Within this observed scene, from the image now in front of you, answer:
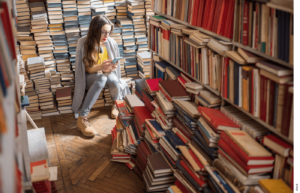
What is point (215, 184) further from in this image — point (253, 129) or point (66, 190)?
point (66, 190)

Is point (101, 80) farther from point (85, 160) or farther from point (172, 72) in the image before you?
point (172, 72)

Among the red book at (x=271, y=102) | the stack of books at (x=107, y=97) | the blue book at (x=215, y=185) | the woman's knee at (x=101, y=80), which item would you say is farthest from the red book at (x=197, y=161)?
the stack of books at (x=107, y=97)

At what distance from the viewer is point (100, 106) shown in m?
4.64

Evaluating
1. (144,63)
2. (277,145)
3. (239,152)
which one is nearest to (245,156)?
(239,152)

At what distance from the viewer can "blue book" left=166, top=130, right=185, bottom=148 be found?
2.50m

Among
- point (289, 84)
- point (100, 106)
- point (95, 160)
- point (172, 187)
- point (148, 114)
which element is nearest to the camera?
point (289, 84)

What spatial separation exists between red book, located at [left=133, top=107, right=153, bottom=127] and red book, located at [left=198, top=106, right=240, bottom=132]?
909 millimetres

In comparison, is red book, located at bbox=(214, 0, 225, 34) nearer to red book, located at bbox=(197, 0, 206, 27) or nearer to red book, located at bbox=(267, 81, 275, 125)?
red book, located at bbox=(197, 0, 206, 27)

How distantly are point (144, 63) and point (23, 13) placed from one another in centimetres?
180

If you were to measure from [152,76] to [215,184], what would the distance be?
1.64 m

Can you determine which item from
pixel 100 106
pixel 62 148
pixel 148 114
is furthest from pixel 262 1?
pixel 100 106

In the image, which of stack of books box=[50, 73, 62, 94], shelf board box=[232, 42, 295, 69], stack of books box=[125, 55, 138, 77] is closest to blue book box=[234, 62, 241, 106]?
shelf board box=[232, 42, 295, 69]

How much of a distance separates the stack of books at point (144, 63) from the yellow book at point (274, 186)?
2973mm

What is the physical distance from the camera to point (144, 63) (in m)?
4.55
